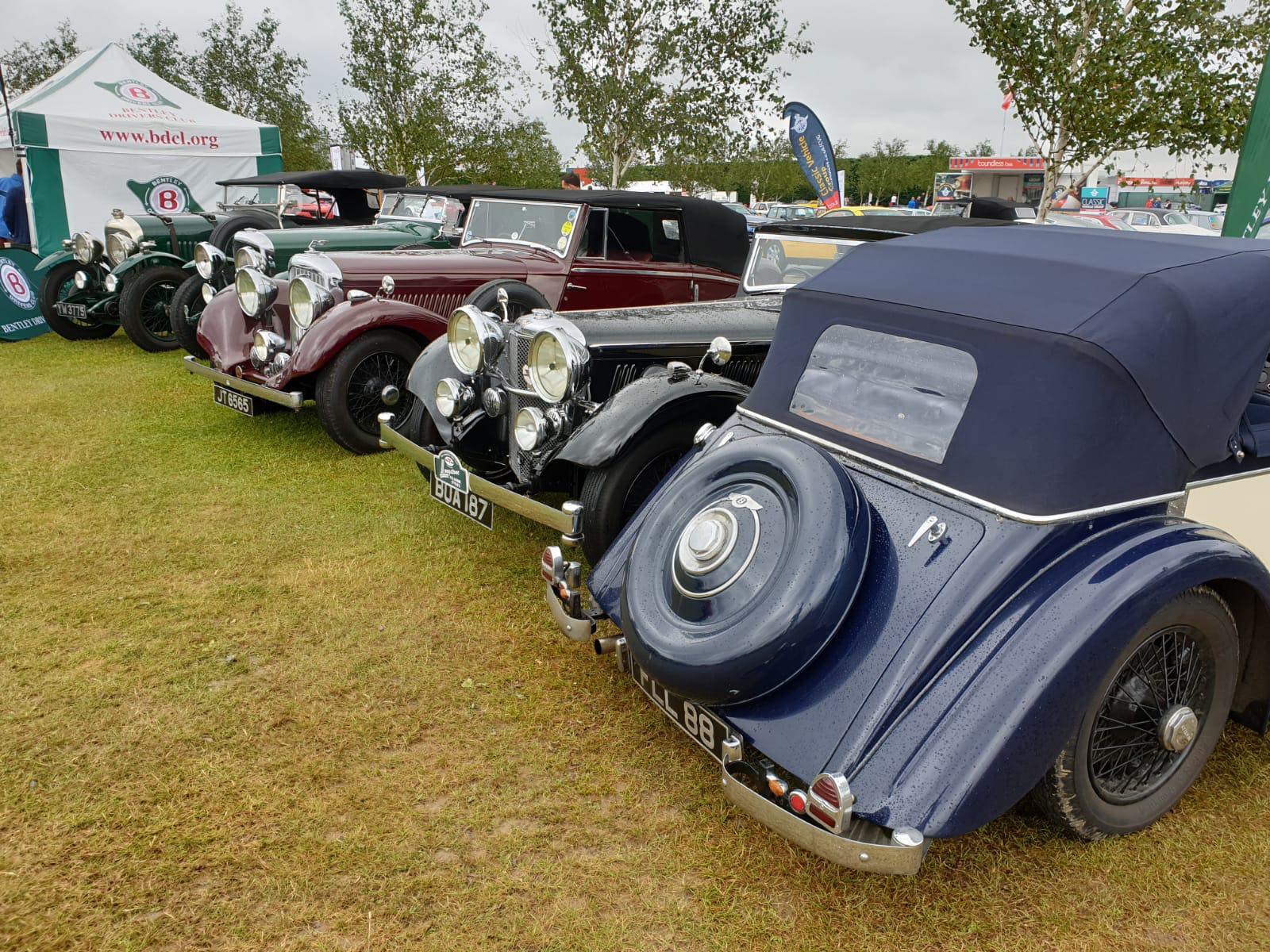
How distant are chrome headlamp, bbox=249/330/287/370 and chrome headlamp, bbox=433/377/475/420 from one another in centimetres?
227

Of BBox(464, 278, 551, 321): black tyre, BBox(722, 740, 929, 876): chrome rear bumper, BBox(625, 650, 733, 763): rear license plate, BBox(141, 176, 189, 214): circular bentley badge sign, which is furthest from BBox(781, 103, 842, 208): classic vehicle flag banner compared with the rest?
BBox(722, 740, 929, 876): chrome rear bumper

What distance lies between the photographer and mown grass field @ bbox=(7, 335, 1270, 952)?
7.02ft

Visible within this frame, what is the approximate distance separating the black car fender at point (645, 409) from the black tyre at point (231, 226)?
7317 mm

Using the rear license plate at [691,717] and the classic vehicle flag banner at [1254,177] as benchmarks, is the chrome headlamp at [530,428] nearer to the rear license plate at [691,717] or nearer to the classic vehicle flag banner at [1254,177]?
the rear license plate at [691,717]

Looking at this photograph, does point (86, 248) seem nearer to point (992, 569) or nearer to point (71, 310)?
point (71, 310)

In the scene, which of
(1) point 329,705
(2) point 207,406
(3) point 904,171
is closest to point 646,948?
(1) point 329,705

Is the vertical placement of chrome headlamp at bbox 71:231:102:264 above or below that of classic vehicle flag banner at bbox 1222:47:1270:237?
below

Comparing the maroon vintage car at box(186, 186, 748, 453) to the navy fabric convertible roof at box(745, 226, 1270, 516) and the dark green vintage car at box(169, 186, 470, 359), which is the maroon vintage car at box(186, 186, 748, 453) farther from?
the navy fabric convertible roof at box(745, 226, 1270, 516)

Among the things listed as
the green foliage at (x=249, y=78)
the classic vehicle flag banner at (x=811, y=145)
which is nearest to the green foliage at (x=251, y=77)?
the green foliage at (x=249, y=78)

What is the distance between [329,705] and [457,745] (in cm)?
54

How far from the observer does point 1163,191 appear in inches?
1346

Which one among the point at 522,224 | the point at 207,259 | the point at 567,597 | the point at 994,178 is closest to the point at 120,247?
the point at 207,259

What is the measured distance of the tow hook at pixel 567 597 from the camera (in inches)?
111

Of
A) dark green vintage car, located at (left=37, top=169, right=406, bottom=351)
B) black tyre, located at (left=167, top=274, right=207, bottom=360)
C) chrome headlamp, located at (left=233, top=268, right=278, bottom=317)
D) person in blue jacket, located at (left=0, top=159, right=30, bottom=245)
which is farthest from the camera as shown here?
person in blue jacket, located at (left=0, top=159, right=30, bottom=245)
